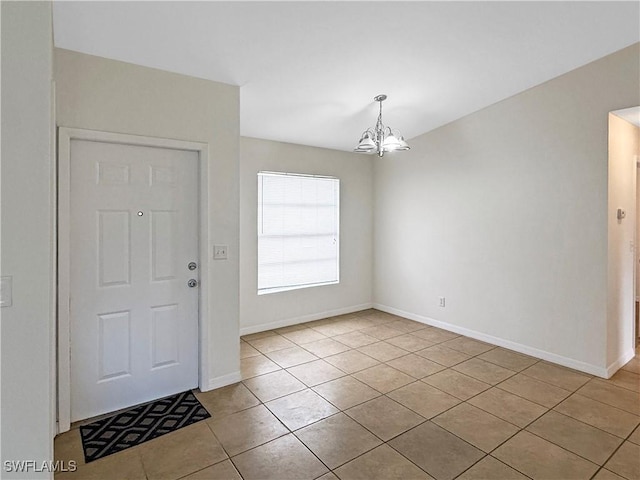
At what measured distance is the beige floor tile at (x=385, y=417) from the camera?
238cm

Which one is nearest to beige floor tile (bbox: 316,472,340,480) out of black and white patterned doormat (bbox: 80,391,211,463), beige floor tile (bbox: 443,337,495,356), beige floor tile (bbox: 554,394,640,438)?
black and white patterned doormat (bbox: 80,391,211,463)

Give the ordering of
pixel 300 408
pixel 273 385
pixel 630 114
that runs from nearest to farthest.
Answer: pixel 300 408 < pixel 273 385 < pixel 630 114

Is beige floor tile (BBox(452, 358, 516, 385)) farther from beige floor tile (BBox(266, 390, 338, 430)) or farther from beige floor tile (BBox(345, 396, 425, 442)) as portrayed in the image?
beige floor tile (BBox(266, 390, 338, 430))

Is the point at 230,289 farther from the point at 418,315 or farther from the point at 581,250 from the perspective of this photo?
the point at 581,250

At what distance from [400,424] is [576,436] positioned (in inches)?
44.6

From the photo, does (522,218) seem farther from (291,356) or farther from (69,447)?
(69,447)

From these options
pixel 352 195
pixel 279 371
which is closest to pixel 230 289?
pixel 279 371

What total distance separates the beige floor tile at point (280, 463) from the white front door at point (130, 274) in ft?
3.51

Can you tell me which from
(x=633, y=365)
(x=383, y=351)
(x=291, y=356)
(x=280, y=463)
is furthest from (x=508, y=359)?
(x=280, y=463)

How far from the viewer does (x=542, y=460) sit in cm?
207

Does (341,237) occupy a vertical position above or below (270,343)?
above

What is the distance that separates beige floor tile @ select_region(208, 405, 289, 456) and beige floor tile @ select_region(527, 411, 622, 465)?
5.73ft

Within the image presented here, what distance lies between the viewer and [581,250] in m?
3.27

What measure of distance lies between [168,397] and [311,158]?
3280mm
